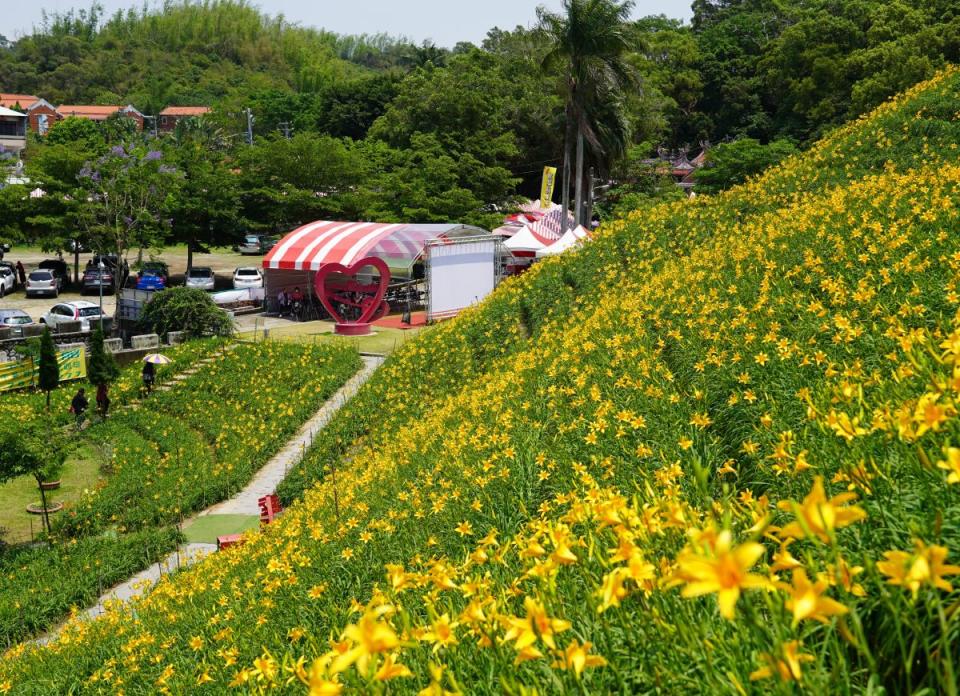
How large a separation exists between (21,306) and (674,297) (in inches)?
1058

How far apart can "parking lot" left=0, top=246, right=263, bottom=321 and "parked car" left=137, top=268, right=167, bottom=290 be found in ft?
3.40

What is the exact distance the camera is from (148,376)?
17516mm

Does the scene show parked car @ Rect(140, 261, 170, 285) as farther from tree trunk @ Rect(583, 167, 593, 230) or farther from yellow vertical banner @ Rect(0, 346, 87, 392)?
tree trunk @ Rect(583, 167, 593, 230)

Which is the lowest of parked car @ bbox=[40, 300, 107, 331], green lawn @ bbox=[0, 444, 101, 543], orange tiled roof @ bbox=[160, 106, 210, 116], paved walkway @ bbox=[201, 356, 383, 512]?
green lawn @ bbox=[0, 444, 101, 543]

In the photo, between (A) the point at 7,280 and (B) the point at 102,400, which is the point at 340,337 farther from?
(A) the point at 7,280

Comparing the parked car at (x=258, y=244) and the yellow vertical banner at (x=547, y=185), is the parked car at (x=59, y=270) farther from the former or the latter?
the yellow vertical banner at (x=547, y=185)

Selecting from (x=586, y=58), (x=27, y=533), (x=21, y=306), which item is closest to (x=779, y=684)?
(x=27, y=533)

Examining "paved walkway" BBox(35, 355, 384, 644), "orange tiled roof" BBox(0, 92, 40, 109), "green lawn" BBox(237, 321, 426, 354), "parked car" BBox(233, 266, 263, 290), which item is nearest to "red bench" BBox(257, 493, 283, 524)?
"paved walkway" BBox(35, 355, 384, 644)

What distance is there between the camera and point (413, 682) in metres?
2.84

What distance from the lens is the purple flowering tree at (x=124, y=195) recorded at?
2628cm

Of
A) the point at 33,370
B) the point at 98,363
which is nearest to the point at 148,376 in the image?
the point at 98,363

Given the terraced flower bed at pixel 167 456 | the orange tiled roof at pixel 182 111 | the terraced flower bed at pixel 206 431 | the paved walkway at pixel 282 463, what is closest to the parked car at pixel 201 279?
the terraced flower bed at pixel 167 456

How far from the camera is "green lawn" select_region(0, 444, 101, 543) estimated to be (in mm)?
12287

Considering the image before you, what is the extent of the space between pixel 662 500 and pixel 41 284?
3255cm
